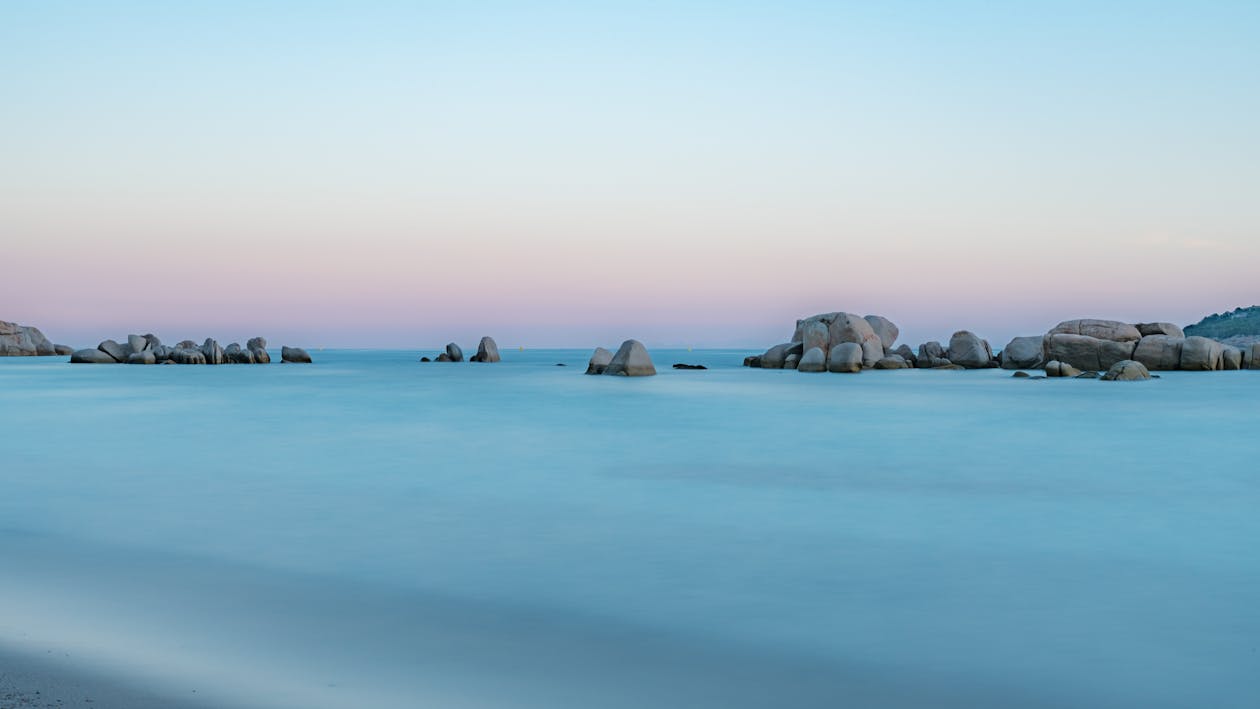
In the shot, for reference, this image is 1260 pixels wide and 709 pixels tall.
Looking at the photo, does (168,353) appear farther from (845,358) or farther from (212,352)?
(845,358)

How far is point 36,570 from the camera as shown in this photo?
8344mm

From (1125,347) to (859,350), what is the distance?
14978 millimetres

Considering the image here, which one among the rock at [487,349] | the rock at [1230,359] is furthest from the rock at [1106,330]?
the rock at [487,349]

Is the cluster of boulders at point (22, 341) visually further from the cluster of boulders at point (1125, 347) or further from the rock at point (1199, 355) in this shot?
the rock at point (1199, 355)

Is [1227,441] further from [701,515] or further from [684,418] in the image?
[701,515]

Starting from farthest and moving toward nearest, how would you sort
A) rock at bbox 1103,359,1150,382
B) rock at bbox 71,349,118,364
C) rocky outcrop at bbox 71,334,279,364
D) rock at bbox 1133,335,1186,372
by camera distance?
rock at bbox 71,349,118,364, rocky outcrop at bbox 71,334,279,364, rock at bbox 1133,335,1186,372, rock at bbox 1103,359,1150,382

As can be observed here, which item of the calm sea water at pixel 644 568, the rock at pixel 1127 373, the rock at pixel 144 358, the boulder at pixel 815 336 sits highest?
the boulder at pixel 815 336

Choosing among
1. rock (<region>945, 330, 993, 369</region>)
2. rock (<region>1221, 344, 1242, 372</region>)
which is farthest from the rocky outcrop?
rock (<region>1221, 344, 1242, 372</region>)

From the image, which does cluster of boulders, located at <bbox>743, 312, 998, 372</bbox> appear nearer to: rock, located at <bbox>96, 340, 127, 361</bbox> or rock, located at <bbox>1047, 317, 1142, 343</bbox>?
rock, located at <bbox>1047, 317, 1142, 343</bbox>

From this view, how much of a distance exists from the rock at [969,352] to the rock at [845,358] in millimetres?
12115

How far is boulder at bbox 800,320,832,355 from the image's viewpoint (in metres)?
60.4

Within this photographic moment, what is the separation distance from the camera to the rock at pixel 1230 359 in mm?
61772

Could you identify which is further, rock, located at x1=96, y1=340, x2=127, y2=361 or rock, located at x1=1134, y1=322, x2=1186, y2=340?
rock, located at x1=96, y1=340, x2=127, y2=361

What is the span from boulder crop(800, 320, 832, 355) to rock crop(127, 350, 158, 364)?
56112 mm
